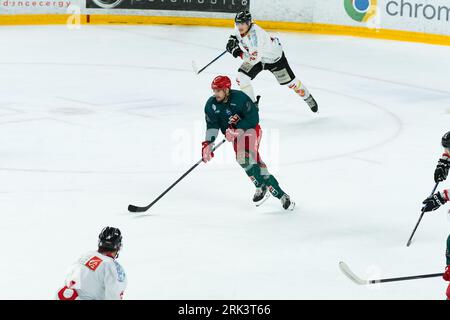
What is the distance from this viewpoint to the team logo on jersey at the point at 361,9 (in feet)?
59.0

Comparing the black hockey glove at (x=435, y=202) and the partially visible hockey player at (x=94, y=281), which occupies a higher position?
the partially visible hockey player at (x=94, y=281)

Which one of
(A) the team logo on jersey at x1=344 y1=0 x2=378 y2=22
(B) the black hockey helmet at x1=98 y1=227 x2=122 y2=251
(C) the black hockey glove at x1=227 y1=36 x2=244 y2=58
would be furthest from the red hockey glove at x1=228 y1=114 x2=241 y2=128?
(A) the team logo on jersey at x1=344 y1=0 x2=378 y2=22

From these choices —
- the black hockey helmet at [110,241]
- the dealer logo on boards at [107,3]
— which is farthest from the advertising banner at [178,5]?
the black hockey helmet at [110,241]

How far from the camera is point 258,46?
11977 mm

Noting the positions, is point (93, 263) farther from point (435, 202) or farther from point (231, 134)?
point (231, 134)

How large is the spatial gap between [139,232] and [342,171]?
9.12ft

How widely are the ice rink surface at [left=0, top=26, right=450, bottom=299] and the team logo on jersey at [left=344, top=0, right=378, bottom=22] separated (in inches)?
30.2

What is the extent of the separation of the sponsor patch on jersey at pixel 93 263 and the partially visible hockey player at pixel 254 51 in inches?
274

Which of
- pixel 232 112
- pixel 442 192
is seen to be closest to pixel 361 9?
pixel 232 112

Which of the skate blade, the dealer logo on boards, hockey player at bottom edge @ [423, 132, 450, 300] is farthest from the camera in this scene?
the dealer logo on boards

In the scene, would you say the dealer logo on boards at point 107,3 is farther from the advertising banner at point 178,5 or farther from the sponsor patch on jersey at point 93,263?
the sponsor patch on jersey at point 93,263

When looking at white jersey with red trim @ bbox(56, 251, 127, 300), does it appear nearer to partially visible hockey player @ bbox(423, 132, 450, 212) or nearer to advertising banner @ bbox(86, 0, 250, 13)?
partially visible hockey player @ bbox(423, 132, 450, 212)

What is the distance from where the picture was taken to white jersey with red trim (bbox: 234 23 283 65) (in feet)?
39.0
